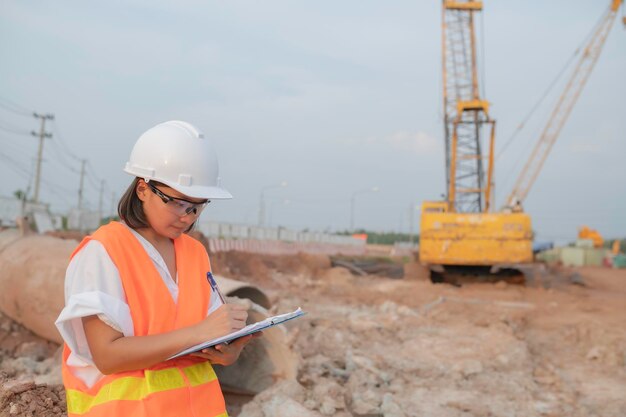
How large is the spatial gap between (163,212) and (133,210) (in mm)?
106

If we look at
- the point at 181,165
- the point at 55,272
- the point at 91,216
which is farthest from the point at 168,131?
the point at 91,216

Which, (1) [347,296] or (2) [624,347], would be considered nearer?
(2) [624,347]

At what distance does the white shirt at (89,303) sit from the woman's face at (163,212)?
0.22 meters

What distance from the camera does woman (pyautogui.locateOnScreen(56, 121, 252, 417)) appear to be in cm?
147

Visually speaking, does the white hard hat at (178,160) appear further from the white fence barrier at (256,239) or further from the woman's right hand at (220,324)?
the white fence barrier at (256,239)

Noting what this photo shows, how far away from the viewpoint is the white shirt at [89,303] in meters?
1.43

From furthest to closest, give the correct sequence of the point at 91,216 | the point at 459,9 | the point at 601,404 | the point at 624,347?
the point at 91,216
the point at 459,9
the point at 624,347
the point at 601,404

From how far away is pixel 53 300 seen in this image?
5082 millimetres

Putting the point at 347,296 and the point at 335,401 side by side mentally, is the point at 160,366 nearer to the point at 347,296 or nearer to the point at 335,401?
the point at 335,401

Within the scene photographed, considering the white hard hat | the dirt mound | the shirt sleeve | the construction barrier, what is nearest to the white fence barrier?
the construction barrier

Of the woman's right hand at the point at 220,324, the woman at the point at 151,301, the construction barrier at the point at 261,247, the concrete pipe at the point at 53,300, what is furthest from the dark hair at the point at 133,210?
the construction barrier at the point at 261,247

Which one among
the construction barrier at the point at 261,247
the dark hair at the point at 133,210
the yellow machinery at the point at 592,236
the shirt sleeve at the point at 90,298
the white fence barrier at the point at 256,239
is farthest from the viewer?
the yellow machinery at the point at 592,236

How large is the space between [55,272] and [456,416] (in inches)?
145

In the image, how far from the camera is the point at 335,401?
13.5 feet
